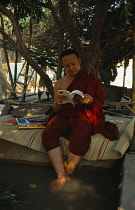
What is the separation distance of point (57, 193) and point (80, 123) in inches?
33.1

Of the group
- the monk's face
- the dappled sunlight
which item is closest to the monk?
the monk's face

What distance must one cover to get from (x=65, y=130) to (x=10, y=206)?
1.12 m

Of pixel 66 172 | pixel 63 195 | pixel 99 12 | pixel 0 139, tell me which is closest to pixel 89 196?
pixel 63 195

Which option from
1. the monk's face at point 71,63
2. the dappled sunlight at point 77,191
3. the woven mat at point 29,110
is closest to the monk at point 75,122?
the monk's face at point 71,63

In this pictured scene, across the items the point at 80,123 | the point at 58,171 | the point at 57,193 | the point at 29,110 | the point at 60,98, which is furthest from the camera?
the point at 29,110

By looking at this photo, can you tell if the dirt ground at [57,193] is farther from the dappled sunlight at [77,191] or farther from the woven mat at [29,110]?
the woven mat at [29,110]

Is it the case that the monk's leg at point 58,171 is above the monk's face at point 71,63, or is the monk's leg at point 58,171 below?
below

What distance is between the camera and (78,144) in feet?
9.78

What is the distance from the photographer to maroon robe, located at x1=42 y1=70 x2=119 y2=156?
302 centimetres

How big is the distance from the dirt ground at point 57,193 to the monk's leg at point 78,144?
0.18m

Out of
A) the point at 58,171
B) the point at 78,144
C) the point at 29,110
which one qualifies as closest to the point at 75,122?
the point at 78,144

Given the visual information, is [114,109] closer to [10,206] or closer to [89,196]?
[89,196]

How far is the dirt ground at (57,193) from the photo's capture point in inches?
95.4

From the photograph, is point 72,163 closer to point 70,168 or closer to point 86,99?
point 70,168
